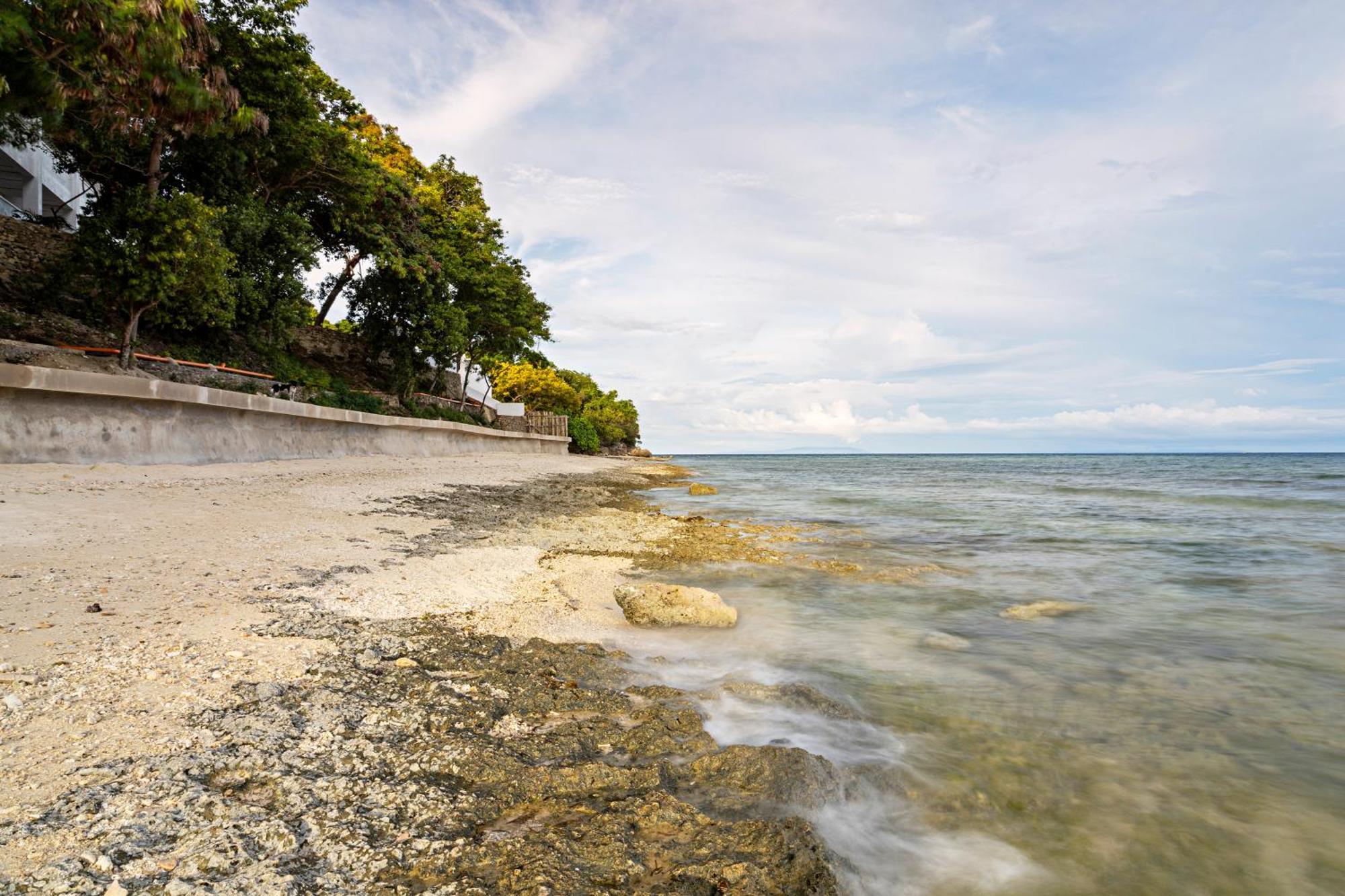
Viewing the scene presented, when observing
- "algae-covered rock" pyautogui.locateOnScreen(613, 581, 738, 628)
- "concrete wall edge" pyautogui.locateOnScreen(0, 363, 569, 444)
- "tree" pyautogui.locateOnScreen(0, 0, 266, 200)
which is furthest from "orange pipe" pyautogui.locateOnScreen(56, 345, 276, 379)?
"algae-covered rock" pyautogui.locateOnScreen(613, 581, 738, 628)

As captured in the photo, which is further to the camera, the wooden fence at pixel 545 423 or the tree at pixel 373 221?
the wooden fence at pixel 545 423

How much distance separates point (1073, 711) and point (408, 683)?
384 cm

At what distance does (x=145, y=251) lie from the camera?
1189 centimetres

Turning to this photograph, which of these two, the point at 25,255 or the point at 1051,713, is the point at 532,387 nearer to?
the point at 25,255

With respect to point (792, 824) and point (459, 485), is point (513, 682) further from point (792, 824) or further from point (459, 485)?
point (459, 485)

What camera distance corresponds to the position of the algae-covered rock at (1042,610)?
20.1ft

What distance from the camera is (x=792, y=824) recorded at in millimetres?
2254

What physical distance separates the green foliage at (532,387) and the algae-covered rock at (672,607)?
44.1m

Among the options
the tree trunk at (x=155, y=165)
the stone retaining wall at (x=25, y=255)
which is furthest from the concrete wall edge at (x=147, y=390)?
the stone retaining wall at (x=25, y=255)

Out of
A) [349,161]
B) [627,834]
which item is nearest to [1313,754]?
[627,834]

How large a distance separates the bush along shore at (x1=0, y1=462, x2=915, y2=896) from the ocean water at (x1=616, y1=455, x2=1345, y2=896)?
0.36 metres

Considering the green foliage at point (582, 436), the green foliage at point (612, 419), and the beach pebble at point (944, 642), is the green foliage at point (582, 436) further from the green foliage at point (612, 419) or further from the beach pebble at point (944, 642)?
the beach pebble at point (944, 642)

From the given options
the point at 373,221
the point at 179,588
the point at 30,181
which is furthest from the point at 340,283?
the point at 179,588

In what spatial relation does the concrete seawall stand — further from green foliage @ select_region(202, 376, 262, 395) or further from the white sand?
green foliage @ select_region(202, 376, 262, 395)
